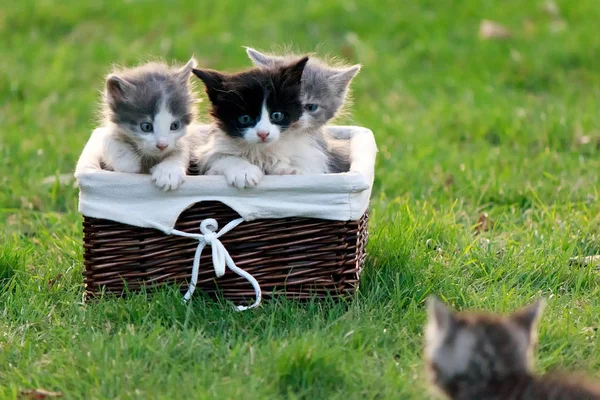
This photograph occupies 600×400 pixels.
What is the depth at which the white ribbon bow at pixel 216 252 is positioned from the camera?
344 centimetres

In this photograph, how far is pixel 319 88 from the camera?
3770 millimetres

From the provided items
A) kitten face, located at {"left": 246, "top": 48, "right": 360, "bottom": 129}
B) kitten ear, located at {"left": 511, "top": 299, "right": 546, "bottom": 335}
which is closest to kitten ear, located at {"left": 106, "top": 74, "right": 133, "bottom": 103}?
kitten face, located at {"left": 246, "top": 48, "right": 360, "bottom": 129}

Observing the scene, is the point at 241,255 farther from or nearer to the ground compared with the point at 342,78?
nearer to the ground

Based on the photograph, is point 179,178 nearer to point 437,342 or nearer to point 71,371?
point 71,371

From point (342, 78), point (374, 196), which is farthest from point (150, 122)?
point (374, 196)

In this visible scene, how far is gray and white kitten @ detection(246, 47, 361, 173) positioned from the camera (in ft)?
12.1

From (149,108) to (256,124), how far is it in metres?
0.40

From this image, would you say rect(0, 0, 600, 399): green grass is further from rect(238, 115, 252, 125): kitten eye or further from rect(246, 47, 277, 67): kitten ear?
rect(246, 47, 277, 67): kitten ear

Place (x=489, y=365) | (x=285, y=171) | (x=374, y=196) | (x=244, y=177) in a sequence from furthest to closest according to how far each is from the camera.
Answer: (x=374, y=196) < (x=285, y=171) < (x=244, y=177) < (x=489, y=365)

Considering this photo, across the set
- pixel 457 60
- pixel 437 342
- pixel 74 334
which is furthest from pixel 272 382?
pixel 457 60

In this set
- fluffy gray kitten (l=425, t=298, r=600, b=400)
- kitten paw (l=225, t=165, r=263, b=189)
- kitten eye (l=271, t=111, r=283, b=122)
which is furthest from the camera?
kitten eye (l=271, t=111, r=283, b=122)

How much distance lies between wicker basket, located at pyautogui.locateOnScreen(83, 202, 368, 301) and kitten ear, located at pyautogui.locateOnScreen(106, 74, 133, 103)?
461 millimetres

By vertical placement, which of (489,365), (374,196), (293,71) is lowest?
(374,196)

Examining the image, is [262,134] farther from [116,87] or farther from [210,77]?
[116,87]
